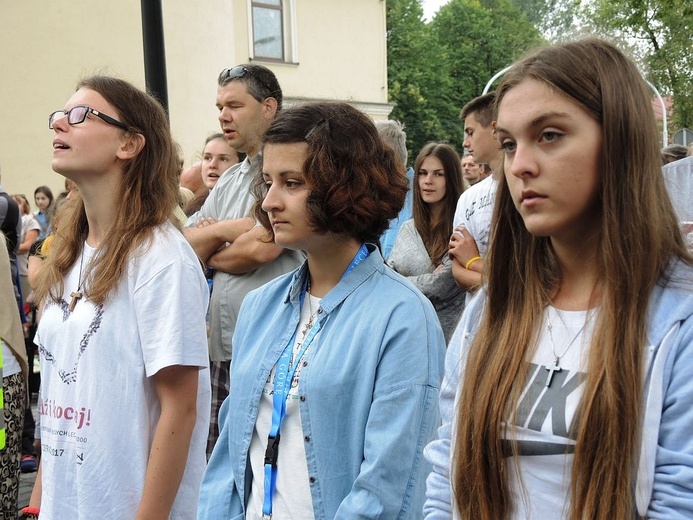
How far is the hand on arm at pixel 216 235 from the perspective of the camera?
421cm

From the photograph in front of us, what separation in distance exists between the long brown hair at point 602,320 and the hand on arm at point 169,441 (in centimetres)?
115

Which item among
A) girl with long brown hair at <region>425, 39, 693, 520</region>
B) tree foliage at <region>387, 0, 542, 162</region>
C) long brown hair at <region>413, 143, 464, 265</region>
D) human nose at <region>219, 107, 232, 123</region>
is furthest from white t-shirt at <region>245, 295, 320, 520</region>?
tree foliage at <region>387, 0, 542, 162</region>

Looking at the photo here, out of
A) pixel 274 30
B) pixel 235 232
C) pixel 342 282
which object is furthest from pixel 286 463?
pixel 274 30

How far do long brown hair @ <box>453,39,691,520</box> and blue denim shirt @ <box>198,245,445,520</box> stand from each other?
435 millimetres

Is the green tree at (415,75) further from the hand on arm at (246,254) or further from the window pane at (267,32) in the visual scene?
the hand on arm at (246,254)

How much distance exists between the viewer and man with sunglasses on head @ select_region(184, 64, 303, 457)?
4.18m

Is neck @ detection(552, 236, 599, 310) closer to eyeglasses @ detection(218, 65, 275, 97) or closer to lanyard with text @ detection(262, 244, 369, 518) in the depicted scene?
lanyard with text @ detection(262, 244, 369, 518)

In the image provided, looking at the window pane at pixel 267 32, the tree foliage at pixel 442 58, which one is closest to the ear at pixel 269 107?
the window pane at pixel 267 32

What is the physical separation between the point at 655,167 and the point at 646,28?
47.9ft

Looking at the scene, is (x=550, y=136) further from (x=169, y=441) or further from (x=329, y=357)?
(x=169, y=441)

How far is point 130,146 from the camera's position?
3236 mm

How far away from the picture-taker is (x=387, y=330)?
102 inches

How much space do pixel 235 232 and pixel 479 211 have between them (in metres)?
1.42

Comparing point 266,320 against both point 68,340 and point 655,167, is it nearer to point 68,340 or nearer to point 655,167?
point 68,340
